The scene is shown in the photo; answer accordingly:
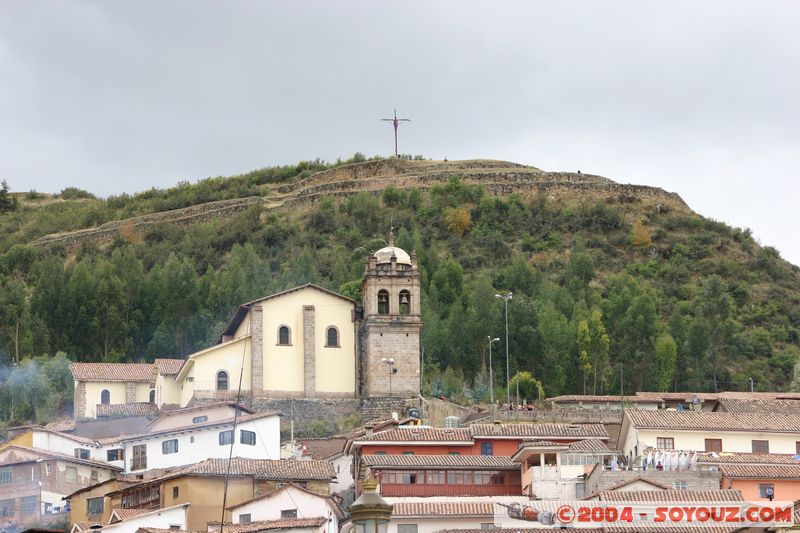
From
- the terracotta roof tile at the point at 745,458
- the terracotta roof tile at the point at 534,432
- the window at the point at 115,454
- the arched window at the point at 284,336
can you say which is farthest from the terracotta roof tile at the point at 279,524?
the arched window at the point at 284,336

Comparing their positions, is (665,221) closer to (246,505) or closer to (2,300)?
(2,300)

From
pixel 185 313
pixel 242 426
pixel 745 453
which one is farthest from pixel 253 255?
pixel 745 453

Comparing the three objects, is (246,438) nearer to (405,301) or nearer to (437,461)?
(437,461)

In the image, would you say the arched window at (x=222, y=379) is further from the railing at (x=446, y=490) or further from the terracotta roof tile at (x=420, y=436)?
the railing at (x=446, y=490)

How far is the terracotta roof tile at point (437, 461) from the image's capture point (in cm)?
5984

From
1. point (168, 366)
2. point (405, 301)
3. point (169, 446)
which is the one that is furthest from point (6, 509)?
point (405, 301)

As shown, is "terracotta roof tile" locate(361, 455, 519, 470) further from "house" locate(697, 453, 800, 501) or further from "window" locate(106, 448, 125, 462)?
"window" locate(106, 448, 125, 462)

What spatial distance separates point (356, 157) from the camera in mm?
152750

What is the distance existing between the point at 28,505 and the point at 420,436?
14076 millimetres

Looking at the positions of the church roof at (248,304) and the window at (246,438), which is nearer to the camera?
the window at (246,438)

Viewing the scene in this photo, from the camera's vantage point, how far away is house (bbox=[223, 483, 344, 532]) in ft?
186

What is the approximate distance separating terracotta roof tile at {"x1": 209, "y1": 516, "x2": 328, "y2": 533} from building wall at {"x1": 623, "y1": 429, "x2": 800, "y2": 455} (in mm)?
13623

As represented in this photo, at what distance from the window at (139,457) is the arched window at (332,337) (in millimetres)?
16526

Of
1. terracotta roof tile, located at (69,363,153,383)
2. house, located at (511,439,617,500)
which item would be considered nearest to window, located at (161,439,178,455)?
house, located at (511,439,617,500)
